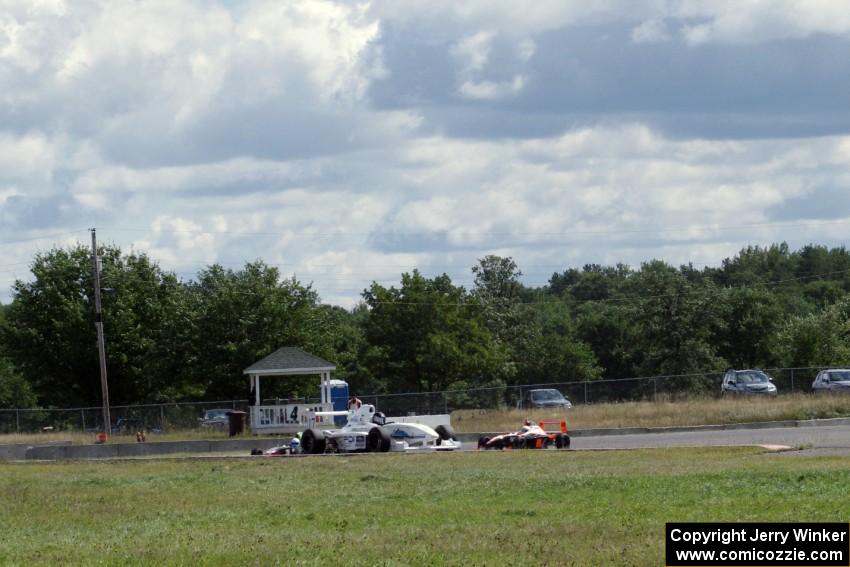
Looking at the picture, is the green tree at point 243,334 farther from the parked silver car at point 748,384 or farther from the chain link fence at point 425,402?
the parked silver car at point 748,384

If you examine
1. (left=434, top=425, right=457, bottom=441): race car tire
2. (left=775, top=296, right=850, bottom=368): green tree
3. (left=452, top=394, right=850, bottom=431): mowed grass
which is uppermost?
(left=775, top=296, right=850, bottom=368): green tree

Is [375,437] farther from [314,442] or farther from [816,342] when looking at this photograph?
[816,342]

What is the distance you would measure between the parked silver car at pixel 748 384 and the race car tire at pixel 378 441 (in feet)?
73.9

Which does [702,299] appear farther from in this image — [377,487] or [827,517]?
[827,517]

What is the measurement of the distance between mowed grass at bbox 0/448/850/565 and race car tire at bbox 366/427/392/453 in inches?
277

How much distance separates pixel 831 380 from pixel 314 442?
27877 mm

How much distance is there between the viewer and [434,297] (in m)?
81.3

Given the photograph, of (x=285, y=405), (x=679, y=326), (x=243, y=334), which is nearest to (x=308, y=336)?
(x=243, y=334)

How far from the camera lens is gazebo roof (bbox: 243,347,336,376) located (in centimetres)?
5075

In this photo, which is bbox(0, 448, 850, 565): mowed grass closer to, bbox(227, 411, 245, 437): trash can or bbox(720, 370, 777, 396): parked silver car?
bbox(227, 411, 245, 437): trash can

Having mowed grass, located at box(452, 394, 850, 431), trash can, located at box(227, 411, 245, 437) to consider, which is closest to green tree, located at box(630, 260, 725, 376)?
mowed grass, located at box(452, 394, 850, 431)

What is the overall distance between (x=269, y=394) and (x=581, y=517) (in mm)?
48657

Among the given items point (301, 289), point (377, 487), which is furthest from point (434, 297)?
point (377, 487)

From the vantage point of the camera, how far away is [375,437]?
35312mm
